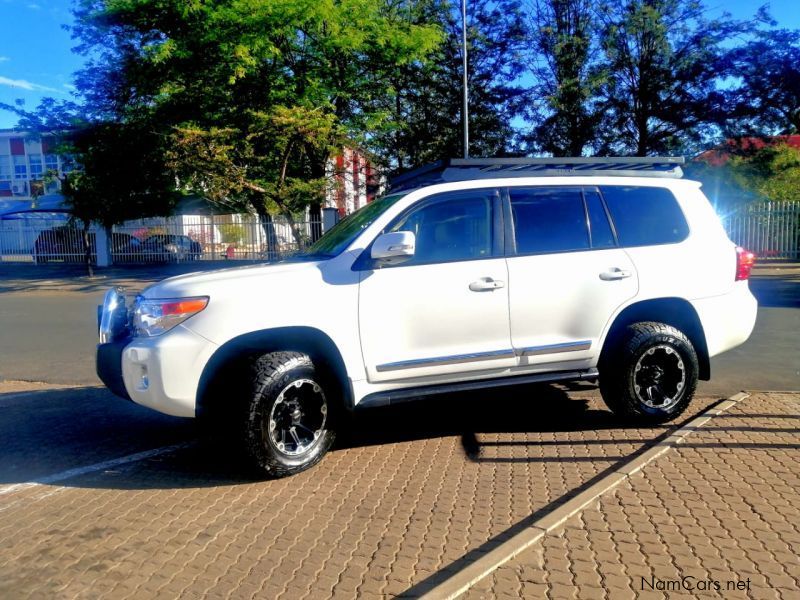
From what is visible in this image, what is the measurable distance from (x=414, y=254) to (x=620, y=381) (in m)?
1.89

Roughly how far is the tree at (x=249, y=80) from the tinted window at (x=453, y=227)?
51.1 feet

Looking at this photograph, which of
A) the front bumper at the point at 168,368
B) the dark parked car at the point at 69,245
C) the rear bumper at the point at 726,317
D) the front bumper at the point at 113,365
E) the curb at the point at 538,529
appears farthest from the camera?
the dark parked car at the point at 69,245

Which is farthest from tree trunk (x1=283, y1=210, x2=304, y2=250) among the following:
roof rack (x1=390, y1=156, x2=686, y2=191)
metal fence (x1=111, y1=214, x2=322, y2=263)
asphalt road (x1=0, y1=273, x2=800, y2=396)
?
roof rack (x1=390, y1=156, x2=686, y2=191)

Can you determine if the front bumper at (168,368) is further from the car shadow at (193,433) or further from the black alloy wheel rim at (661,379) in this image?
the black alloy wheel rim at (661,379)

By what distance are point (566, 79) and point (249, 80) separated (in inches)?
418

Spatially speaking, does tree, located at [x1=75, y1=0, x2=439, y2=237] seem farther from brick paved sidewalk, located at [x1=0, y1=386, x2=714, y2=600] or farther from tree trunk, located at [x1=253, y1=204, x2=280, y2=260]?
brick paved sidewalk, located at [x1=0, y1=386, x2=714, y2=600]

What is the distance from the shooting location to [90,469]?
4812mm

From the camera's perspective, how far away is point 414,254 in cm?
479

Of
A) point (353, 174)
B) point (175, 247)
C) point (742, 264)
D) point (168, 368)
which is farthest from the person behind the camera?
point (353, 174)

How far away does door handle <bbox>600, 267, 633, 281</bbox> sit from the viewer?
5.19m

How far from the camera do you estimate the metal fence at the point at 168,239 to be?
2375 cm

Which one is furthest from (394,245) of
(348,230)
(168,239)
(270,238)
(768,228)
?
(168,239)

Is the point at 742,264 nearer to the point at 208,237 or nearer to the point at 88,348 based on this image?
Result: the point at 88,348

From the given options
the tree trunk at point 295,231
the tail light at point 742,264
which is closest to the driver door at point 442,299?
the tail light at point 742,264
